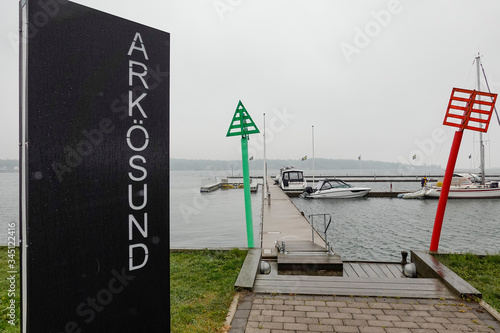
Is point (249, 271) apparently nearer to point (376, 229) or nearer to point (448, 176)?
point (448, 176)

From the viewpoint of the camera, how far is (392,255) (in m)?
10.8

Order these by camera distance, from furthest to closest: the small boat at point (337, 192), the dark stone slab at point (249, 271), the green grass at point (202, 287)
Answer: the small boat at point (337, 192), the dark stone slab at point (249, 271), the green grass at point (202, 287)

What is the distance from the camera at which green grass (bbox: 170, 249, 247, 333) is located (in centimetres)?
353

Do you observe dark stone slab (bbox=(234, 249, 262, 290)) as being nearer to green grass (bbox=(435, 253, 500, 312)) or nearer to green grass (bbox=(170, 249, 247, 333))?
green grass (bbox=(170, 249, 247, 333))

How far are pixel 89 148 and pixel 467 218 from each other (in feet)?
77.8

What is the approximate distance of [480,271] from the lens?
5.31 meters

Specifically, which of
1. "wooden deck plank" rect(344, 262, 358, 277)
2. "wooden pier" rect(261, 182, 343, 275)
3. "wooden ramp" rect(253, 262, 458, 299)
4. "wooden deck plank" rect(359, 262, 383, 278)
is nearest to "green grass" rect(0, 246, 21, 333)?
"wooden ramp" rect(253, 262, 458, 299)

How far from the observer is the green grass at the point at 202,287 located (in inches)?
139

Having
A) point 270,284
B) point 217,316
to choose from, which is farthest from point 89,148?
point 270,284

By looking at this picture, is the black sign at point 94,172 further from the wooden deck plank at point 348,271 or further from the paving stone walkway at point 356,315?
the wooden deck plank at point 348,271

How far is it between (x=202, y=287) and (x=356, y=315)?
2.35 meters

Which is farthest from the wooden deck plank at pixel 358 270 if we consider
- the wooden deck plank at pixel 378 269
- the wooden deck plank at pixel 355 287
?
the wooden deck plank at pixel 355 287

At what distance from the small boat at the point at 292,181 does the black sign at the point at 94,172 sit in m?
32.3

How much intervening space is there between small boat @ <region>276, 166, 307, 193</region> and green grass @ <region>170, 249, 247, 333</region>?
92.6 ft
